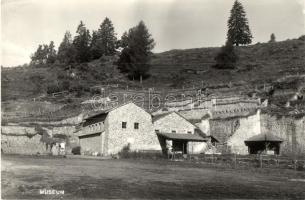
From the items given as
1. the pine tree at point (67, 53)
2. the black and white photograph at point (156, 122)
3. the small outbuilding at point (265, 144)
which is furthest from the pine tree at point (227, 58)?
the small outbuilding at point (265, 144)

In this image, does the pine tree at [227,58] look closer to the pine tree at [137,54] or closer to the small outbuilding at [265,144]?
the pine tree at [137,54]

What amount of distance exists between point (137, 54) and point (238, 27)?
32.9 m

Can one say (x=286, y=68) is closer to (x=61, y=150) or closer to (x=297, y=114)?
(x=297, y=114)

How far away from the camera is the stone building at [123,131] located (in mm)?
46844

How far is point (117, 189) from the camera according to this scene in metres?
15.3

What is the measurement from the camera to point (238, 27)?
104000 millimetres

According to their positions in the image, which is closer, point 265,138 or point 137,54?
point 265,138

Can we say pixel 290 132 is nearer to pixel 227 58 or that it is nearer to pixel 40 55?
pixel 227 58

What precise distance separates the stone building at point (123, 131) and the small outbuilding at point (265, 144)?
11561mm

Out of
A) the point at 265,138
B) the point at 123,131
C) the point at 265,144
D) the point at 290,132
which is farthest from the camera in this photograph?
the point at 123,131

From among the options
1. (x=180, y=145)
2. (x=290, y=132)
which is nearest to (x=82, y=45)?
(x=180, y=145)

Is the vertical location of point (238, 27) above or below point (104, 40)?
above

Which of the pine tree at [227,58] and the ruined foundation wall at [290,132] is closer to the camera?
the ruined foundation wall at [290,132]

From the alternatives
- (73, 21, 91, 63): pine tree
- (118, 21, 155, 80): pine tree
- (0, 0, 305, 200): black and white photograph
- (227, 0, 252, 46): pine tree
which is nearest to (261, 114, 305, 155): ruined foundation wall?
(0, 0, 305, 200): black and white photograph
